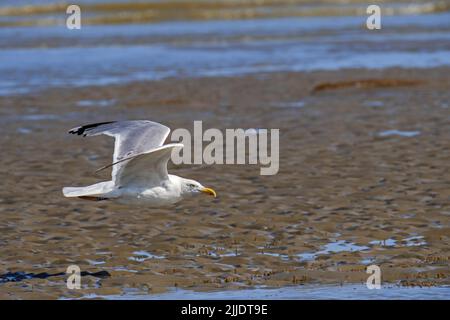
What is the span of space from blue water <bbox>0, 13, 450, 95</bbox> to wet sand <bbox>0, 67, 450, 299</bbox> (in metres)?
3.87

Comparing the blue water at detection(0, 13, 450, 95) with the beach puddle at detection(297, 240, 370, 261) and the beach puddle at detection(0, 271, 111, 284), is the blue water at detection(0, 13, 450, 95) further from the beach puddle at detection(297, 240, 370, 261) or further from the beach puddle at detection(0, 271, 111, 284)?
the beach puddle at detection(297, 240, 370, 261)

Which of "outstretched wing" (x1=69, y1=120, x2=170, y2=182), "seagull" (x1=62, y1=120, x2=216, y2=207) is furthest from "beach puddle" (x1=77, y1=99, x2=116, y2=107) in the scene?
"seagull" (x1=62, y1=120, x2=216, y2=207)

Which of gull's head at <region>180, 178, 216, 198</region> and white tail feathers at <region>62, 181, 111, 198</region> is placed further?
gull's head at <region>180, 178, 216, 198</region>

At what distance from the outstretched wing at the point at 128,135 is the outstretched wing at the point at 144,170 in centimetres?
5

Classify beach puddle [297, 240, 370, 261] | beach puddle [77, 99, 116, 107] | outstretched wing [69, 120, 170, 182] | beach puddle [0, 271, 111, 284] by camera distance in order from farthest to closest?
beach puddle [77, 99, 116, 107]
beach puddle [297, 240, 370, 261]
outstretched wing [69, 120, 170, 182]
beach puddle [0, 271, 111, 284]

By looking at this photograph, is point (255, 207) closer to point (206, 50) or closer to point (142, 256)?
point (142, 256)

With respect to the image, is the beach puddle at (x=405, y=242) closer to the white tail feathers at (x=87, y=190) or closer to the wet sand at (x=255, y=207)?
the wet sand at (x=255, y=207)

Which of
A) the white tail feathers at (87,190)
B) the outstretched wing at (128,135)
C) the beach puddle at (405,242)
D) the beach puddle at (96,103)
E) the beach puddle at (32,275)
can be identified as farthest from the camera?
the beach puddle at (96,103)

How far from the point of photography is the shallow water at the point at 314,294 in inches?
289

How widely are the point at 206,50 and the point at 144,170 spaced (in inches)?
667

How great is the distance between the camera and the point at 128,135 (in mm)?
8477

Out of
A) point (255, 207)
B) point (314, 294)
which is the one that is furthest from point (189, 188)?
point (255, 207)

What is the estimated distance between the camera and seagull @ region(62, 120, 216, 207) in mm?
8070

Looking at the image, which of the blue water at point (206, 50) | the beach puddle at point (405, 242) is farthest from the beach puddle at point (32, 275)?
the blue water at point (206, 50)
